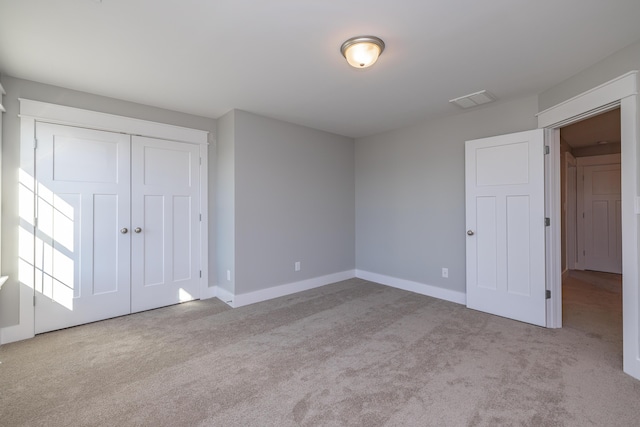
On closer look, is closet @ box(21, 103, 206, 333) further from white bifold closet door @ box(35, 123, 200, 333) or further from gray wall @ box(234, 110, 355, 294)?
gray wall @ box(234, 110, 355, 294)

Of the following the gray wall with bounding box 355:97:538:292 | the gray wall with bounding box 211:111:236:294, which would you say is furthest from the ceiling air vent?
the gray wall with bounding box 211:111:236:294

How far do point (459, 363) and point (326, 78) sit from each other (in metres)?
2.66

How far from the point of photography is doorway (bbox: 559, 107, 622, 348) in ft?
15.1

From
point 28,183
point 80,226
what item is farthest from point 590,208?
point 28,183

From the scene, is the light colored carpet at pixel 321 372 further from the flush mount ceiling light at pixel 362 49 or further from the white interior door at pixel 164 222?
the flush mount ceiling light at pixel 362 49

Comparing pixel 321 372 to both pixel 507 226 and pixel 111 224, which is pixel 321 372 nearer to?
pixel 507 226

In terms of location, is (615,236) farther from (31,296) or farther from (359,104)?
(31,296)

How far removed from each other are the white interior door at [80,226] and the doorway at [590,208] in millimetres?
5866

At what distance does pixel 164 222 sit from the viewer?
3.54 m

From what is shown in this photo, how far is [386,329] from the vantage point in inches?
114

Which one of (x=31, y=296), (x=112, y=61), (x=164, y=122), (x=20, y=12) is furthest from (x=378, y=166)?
(x=31, y=296)

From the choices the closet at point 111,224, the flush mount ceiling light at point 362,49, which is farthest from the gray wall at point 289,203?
the flush mount ceiling light at point 362,49

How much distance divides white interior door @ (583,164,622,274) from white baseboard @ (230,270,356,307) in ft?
15.2

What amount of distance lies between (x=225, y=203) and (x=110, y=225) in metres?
1.24
